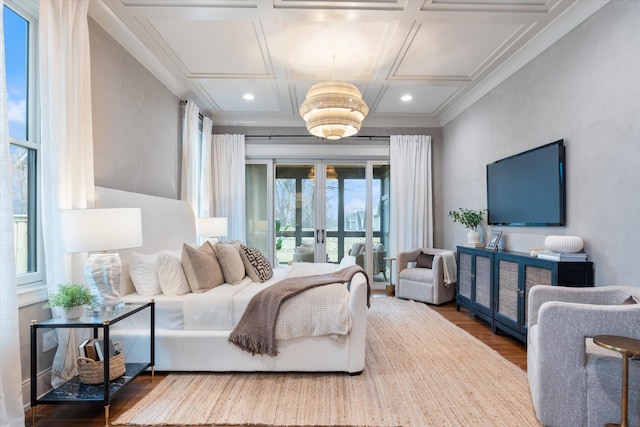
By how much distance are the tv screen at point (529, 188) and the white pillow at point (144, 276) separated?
3357 millimetres

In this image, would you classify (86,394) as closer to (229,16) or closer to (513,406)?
(513,406)

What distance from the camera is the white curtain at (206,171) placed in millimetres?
5043

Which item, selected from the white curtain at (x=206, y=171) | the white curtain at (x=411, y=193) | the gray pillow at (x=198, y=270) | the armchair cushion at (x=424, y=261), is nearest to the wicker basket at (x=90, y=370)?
the gray pillow at (x=198, y=270)

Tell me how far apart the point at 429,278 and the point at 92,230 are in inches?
158

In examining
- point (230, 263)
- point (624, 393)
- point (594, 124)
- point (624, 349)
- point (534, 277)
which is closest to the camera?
point (624, 349)

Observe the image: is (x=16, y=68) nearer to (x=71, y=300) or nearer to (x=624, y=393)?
(x=71, y=300)

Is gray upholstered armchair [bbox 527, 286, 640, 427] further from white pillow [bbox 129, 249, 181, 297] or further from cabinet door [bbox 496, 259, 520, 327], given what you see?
white pillow [bbox 129, 249, 181, 297]

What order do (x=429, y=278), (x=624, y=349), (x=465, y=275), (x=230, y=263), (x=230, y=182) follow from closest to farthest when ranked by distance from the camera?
(x=624, y=349) < (x=230, y=263) < (x=465, y=275) < (x=429, y=278) < (x=230, y=182)

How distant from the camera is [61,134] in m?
2.29

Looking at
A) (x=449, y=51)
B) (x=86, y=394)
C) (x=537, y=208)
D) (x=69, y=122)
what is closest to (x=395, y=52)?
(x=449, y=51)

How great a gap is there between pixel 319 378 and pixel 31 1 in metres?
3.18

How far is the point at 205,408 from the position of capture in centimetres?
212

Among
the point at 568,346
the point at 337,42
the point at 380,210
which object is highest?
the point at 337,42

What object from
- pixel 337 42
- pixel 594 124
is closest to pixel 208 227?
pixel 337 42
